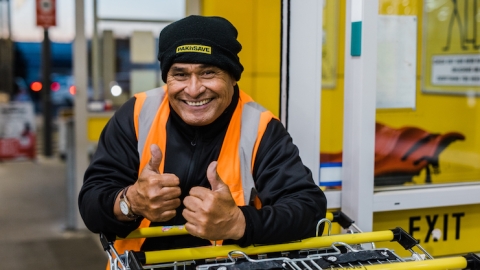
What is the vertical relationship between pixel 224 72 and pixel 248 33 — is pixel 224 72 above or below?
below

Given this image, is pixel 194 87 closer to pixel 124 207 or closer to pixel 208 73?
pixel 208 73

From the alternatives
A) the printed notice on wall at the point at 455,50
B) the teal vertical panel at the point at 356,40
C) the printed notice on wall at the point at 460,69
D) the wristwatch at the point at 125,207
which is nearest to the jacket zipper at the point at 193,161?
the wristwatch at the point at 125,207

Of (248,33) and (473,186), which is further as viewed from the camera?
(248,33)

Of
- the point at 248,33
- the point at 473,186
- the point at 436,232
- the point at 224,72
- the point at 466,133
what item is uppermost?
the point at 248,33

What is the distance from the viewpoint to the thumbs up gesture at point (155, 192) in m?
1.72

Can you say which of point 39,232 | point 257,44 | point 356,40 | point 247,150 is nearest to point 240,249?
point 247,150

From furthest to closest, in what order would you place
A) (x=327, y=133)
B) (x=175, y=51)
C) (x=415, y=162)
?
(x=415, y=162), (x=327, y=133), (x=175, y=51)

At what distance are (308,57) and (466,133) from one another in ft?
3.92

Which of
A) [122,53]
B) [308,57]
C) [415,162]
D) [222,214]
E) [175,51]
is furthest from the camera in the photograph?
Result: [122,53]

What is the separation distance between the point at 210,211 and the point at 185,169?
1.46ft

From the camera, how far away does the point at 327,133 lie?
9.43 feet

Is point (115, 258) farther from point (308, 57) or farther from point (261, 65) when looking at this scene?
point (261, 65)

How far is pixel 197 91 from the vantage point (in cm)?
198

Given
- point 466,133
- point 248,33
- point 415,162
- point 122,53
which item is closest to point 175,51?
point 415,162
